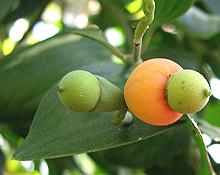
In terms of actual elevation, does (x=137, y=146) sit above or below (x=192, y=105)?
below

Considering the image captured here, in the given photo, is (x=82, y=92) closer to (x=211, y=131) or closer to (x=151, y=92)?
(x=151, y=92)

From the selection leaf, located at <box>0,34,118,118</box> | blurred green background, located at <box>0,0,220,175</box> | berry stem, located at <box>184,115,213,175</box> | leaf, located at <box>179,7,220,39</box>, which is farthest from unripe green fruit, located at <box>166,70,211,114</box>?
leaf, located at <box>179,7,220,39</box>

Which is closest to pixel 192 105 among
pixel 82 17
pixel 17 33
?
pixel 17 33

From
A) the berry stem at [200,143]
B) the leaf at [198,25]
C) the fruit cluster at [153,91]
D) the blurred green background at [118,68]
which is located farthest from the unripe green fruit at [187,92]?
the leaf at [198,25]

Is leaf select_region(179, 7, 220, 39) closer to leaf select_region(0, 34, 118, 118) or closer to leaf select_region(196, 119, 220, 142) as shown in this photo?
leaf select_region(0, 34, 118, 118)

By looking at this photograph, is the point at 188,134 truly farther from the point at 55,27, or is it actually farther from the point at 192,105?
the point at 55,27

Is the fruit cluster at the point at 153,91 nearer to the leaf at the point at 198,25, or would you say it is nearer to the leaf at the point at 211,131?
the leaf at the point at 211,131
